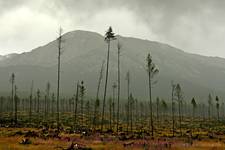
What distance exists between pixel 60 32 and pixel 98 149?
32.0m

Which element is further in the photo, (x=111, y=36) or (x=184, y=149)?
(x=111, y=36)

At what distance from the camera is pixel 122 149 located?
23984 millimetres

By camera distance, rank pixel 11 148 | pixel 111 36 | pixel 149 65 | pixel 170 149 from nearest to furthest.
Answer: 1. pixel 11 148
2. pixel 170 149
3. pixel 149 65
4. pixel 111 36

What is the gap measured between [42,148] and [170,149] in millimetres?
9826

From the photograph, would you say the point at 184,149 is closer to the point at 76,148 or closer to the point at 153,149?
the point at 153,149

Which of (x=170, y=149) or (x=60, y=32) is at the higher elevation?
(x=60, y=32)

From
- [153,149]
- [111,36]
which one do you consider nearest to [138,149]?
[153,149]

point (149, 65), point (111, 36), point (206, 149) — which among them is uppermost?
point (111, 36)

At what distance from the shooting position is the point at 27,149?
76.5 ft

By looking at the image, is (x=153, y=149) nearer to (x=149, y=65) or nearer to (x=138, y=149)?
(x=138, y=149)

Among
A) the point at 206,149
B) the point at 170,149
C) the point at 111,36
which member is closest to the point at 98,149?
the point at 170,149

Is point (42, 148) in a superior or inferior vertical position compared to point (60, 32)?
inferior

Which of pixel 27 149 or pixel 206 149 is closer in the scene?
pixel 27 149

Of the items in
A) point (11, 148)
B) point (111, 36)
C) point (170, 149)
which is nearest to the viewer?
point (11, 148)
